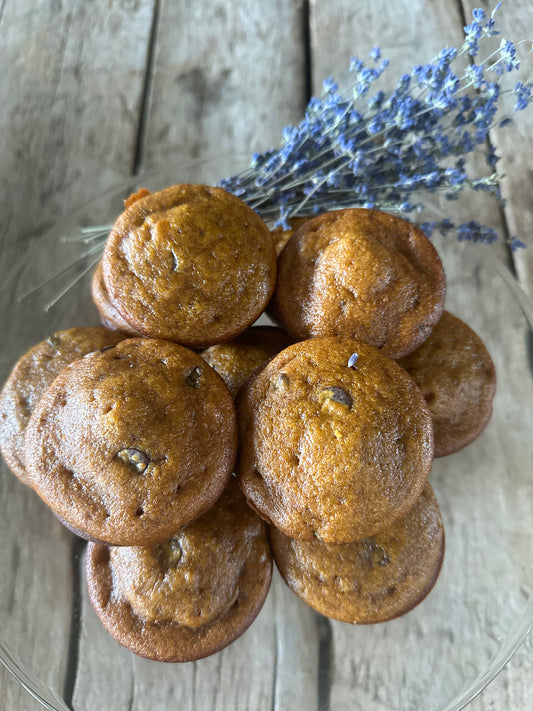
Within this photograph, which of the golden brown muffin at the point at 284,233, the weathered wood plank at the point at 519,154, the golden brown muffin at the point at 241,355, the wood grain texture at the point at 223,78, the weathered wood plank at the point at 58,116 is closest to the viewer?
the golden brown muffin at the point at 241,355

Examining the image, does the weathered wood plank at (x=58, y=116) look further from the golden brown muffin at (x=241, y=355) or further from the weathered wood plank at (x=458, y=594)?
the weathered wood plank at (x=458, y=594)

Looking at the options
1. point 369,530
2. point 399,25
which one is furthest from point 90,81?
point 369,530

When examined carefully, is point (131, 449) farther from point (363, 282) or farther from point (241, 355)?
point (363, 282)

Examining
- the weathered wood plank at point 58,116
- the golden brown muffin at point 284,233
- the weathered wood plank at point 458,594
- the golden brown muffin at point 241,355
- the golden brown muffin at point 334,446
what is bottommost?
the weathered wood plank at point 458,594

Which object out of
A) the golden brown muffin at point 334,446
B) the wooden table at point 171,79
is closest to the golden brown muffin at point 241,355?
the golden brown muffin at point 334,446

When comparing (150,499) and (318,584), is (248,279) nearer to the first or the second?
(150,499)

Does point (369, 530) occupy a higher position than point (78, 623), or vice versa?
point (369, 530)
